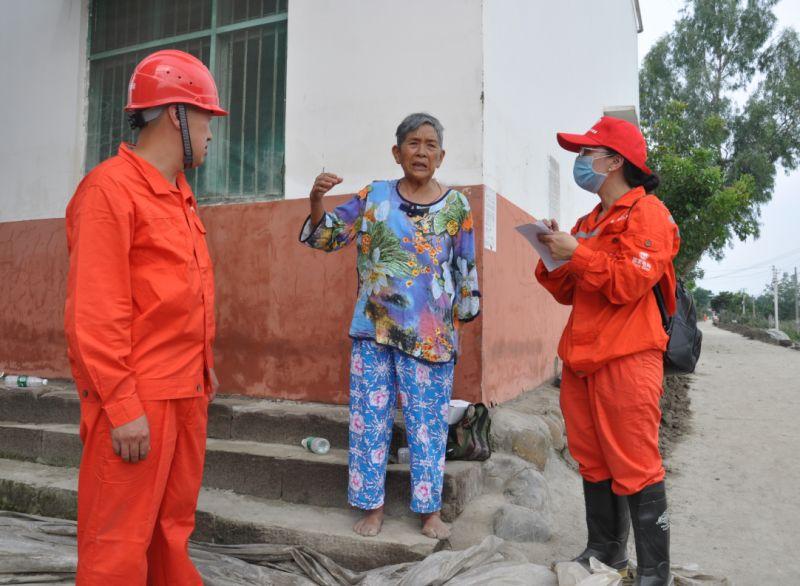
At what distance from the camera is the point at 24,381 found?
447 cm

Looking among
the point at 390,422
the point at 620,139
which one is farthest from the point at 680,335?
the point at 390,422

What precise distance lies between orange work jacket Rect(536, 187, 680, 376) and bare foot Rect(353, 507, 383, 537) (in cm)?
109

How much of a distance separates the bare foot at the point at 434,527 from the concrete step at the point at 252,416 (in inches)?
20.8

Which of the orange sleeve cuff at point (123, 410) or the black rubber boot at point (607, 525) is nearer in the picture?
the orange sleeve cuff at point (123, 410)

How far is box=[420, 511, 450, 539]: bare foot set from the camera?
2.69 m

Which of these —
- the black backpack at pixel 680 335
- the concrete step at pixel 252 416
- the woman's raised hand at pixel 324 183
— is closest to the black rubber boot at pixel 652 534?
the black backpack at pixel 680 335

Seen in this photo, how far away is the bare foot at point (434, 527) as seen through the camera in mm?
2693

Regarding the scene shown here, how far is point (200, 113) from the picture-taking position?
6.45 feet

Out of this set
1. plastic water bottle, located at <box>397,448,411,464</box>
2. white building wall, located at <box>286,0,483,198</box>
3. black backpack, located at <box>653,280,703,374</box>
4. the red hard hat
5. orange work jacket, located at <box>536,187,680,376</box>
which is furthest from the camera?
white building wall, located at <box>286,0,483,198</box>

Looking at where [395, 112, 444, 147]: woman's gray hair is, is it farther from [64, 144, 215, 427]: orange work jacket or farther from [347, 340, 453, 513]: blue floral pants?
[64, 144, 215, 427]: orange work jacket

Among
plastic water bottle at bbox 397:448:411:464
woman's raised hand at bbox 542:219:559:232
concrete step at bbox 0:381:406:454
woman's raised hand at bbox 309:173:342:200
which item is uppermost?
woman's raised hand at bbox 309:173:342:200

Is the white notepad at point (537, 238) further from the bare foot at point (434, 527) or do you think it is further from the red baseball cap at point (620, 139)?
the bare foot at point (434, 527)

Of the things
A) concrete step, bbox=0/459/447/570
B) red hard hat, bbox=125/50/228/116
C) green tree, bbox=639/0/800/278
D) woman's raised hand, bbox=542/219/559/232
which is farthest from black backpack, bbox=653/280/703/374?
green tree, bbox=639/0/800/278

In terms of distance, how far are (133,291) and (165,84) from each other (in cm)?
64
